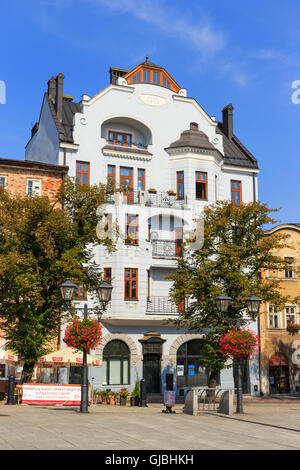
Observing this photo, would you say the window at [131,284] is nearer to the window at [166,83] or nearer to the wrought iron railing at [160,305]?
the wrought iron railing at [160,305]

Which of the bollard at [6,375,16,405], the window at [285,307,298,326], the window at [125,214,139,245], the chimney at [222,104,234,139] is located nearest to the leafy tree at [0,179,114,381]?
the bollard at [6,375,16,405]

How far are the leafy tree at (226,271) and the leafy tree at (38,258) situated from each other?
514 cm

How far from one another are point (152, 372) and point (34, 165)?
13791 mm

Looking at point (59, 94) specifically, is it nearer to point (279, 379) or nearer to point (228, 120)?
point (228, 120)

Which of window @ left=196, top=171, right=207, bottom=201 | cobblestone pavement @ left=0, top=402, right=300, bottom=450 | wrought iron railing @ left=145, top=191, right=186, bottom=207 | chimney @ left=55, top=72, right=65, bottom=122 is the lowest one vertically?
cobblestone pavement @ left=0, top=402, right=300, bottom=450

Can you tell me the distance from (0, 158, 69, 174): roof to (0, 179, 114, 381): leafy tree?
7128 millimetres

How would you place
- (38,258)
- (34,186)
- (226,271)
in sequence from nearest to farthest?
1. (38,258)
2. (226,271)
3. (34,186)

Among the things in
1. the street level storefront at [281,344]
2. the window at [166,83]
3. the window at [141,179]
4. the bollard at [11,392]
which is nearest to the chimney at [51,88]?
the window at [166,83]

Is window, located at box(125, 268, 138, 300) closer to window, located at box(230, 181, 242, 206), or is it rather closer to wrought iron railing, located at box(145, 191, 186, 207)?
wrought iron railing, located at box(145, 191, 186, 207)

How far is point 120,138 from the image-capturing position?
119 feet

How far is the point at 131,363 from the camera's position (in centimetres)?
3281

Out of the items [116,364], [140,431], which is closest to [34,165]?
[116,364]

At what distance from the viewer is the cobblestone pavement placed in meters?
12.1

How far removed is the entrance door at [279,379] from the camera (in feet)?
120
